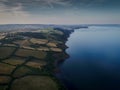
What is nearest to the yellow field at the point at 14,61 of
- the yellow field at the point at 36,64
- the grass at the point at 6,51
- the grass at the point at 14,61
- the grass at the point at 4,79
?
the grass at the point at 14,61

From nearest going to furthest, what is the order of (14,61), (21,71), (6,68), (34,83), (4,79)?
1. (34,83)
2. (4,79)
3. (21,71)
4. (6,68)
5. (14,61)

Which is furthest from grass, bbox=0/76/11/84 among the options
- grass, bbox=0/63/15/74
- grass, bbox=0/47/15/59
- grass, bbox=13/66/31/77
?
grass, bbox=0/47/15/59

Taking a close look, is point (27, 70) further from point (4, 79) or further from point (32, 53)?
point (32, 53)

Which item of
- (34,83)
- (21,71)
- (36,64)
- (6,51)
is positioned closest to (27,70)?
(21,71)

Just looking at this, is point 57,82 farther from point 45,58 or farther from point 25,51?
point 25,51

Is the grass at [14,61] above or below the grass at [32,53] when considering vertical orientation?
above

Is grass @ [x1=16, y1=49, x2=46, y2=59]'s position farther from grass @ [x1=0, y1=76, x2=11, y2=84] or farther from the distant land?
grass @ [x1=0, y1=76, x2=11, y2=84]

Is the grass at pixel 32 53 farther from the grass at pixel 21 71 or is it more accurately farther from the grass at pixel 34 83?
the grass at pixel 34 83

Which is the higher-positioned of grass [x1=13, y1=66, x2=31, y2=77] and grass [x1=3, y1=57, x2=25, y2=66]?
grass [x1=13, y1=66, x2=31, y2=77]
